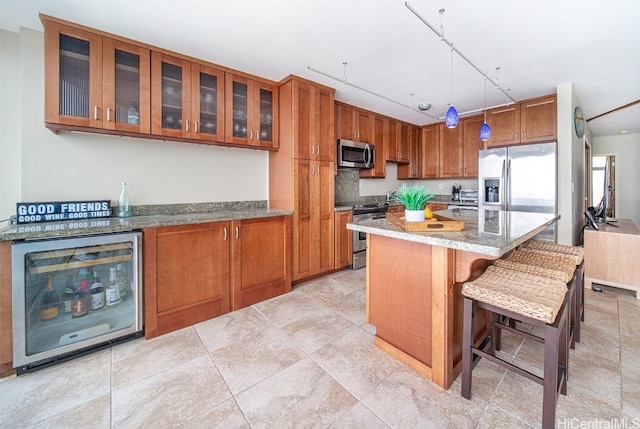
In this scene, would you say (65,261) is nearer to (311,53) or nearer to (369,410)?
(369,410)

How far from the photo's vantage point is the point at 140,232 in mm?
1993

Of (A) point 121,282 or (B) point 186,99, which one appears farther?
(B) point 186,99

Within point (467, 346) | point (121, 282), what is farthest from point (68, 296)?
point (467, 346)

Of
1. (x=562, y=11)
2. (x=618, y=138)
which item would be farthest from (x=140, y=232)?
(x=618, y=138)

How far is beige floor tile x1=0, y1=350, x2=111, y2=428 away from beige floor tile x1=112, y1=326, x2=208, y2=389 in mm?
68

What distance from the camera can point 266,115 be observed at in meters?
3.04

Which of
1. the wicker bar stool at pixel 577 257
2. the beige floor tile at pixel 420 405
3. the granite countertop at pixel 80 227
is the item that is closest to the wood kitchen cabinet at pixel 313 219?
the granite countertop at pixel 80 227

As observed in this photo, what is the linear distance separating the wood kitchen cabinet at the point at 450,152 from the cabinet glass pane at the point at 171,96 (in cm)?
419

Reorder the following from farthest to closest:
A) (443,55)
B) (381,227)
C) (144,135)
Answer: (443,55), (144,135), (381,227)

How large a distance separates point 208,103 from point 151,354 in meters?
2.22

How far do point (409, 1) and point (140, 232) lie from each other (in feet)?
8.16

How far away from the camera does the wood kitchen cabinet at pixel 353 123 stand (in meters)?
3.80

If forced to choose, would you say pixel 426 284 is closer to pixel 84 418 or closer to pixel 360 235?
pixel 84 418

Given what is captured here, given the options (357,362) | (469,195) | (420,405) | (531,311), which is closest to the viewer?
(531,311)
